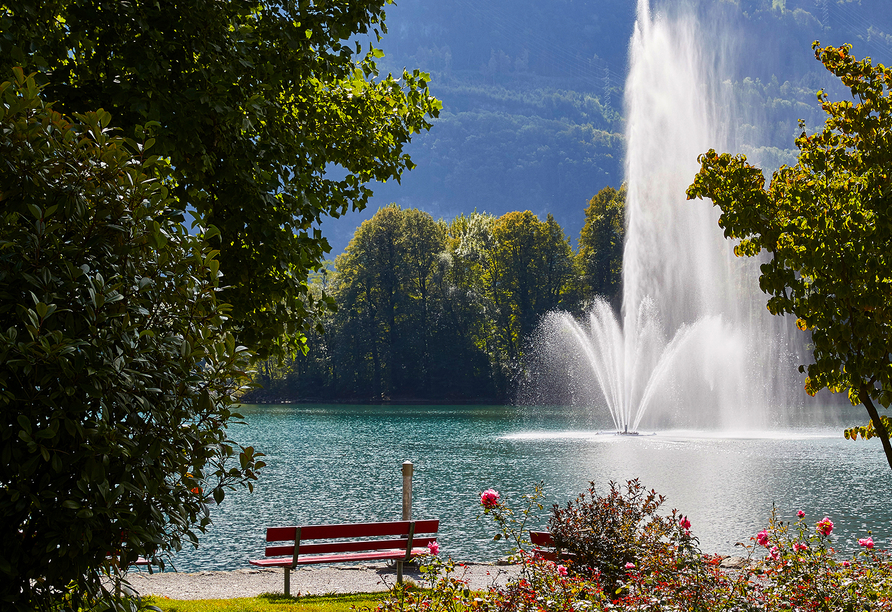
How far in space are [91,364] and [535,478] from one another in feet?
65.7

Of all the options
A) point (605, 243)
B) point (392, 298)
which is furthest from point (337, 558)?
point (392, 298)

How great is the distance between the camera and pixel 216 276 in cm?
355

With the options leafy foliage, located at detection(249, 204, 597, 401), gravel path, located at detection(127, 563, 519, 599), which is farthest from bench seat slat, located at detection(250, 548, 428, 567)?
leafy foliage, located at detection(249, 204, 597, 401)

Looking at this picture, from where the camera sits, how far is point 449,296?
70750mm

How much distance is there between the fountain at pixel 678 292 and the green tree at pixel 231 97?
32.3 meters

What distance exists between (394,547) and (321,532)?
1084mm

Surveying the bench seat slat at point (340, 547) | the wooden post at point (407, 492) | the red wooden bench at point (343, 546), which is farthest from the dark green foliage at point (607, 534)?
the wooden post at point (407, 492)

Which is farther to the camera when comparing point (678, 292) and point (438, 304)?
point (438, 304)

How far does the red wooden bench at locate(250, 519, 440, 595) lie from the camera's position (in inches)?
360

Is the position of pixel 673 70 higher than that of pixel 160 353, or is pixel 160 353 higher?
pixel 673 70

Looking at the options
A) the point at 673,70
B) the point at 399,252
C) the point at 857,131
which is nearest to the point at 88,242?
the point at 857,131

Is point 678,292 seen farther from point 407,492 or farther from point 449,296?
point 407,492

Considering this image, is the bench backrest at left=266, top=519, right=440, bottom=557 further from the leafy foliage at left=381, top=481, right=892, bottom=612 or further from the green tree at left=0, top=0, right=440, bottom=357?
the leafy foliage at left=381, top=481, right=892, bottom=612

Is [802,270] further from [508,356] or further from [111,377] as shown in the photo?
[508,356]
